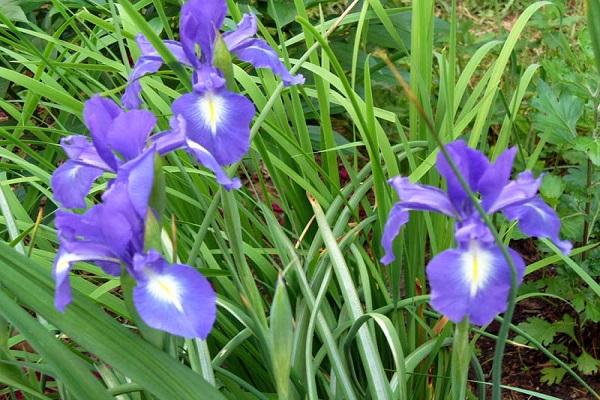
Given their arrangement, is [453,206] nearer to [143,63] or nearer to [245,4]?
[143,63]

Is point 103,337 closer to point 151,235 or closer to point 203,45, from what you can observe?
point 151,235

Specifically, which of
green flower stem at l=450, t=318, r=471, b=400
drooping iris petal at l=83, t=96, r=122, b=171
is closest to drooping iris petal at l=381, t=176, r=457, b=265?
green flower stem at l=450, t=318, r=471, b=400

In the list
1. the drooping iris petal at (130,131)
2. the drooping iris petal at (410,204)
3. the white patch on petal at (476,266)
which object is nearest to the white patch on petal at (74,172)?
the drooping iris petal at (130,131)

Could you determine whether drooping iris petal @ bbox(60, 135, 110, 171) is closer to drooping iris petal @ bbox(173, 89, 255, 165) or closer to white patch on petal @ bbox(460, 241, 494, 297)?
drooping iris petal @ bbox(173, 89, 255, 165)

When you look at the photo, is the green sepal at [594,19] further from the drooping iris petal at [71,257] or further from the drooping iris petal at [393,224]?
the drooping iris petal at [71,257]

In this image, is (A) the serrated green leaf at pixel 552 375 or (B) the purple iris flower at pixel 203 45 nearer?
(B) the purple iris flower at pixel 203 45

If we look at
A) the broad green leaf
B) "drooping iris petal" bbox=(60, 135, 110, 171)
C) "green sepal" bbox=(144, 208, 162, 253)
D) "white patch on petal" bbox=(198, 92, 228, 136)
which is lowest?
the broad green leaf
